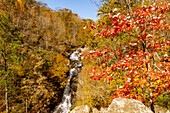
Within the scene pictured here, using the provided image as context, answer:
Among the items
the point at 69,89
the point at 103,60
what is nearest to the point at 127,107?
the point at 103,60

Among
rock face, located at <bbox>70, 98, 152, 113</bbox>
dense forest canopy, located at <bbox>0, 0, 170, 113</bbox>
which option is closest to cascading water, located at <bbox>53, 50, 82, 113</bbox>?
dense forest canopy, located at <bbox>0, 0, 170, 113</bbox>

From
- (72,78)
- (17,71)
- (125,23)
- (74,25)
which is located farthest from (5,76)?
(74,25)

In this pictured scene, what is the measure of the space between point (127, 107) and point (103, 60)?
19.8 ft

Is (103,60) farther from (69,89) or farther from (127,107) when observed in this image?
(69,89)

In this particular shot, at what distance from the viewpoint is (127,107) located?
2328 millimetres

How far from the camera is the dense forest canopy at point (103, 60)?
10.8 ft

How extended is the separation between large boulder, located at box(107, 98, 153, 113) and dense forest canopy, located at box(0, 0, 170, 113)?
101cm

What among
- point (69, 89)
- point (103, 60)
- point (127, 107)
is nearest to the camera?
point (127, 107)

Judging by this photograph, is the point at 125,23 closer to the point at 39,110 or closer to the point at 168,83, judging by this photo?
the point at 168,83

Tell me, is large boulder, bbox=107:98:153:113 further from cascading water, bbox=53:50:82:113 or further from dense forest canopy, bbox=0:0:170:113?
cascading water, bbox=53:50:82:113

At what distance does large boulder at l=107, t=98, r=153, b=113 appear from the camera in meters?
2.24

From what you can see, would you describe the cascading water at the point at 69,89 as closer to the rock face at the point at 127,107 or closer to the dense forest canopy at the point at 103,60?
the dense forest canopy at the point at 103,60

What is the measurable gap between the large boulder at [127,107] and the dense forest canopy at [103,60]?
1.01 m

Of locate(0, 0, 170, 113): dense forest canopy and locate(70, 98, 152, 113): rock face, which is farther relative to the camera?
locate(0, 0, 170, 113): dense forest canopy
